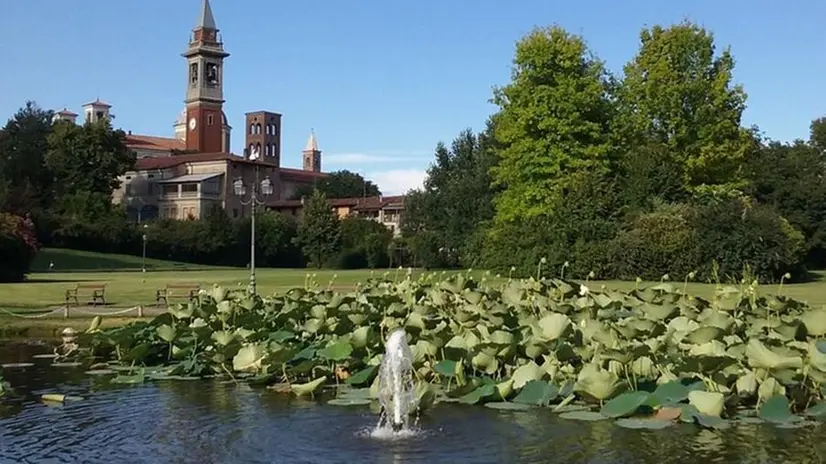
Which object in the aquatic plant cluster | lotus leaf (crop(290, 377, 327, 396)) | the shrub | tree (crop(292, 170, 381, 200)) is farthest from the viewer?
tree (crop(292, 170, 381, 200))

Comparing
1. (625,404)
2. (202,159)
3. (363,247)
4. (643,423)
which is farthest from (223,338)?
(202,159)

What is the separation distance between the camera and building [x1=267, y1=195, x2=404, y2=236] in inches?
3989

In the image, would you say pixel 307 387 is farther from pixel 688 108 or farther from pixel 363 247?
pixel 363 247

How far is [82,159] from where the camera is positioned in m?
81.3

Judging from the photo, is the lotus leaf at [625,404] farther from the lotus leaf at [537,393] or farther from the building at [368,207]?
the building at [368,207]

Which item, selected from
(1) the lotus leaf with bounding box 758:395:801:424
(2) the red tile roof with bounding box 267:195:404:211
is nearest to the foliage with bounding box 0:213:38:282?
(1) the lotus leaf with bounding box 758:395:801:424

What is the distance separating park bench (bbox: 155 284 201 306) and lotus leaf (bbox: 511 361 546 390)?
536 inches

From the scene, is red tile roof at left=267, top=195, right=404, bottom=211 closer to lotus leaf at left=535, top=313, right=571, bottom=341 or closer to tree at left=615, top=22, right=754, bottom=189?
tree at left=615, top=22, right=754, bottom=189

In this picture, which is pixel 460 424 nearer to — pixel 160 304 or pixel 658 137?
pixel 160 304

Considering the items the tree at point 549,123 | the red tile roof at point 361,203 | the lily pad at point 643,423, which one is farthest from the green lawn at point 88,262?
the lily pad at point 643,423

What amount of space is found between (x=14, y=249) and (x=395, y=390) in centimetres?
3505

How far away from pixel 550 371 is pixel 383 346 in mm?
2536

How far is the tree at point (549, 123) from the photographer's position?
1747 inches

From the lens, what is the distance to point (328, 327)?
12.0 meters
